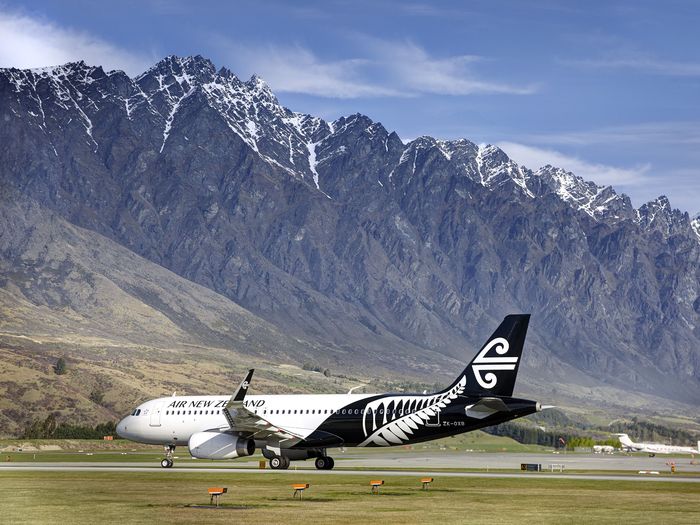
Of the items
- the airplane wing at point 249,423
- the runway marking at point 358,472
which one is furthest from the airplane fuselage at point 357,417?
the runway marking at point 358,472

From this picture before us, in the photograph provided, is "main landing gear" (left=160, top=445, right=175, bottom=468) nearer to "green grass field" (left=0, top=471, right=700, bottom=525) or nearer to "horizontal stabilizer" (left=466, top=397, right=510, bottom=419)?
"green grass field" (left=0, top=471, right=700, bottom=525)

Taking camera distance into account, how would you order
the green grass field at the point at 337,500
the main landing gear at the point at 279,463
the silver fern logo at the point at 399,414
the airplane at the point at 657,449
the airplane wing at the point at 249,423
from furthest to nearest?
the airplane at the point at 657,449 → the main landing gear at the point at 279,463 → the airplane wing at the point at 249,423 → the silver fern logo at the point at 399,414 → the green grass field at the point at 337,500

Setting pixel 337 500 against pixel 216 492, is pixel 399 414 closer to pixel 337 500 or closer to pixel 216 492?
pixel 337 500

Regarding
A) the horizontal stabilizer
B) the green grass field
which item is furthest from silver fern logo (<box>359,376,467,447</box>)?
the green grass field

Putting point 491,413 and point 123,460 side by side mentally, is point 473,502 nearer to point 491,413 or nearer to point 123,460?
point 491,413

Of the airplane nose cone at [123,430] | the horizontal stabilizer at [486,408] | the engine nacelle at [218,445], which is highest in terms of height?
the horizontal stabilizer at [486,408]

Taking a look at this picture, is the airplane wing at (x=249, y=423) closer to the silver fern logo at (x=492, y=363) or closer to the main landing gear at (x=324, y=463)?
the main landing gear at (x=324, y=463)

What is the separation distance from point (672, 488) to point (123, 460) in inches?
2199

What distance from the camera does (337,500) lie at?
53281 mm

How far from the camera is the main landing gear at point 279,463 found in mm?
77619

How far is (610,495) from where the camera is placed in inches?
2279

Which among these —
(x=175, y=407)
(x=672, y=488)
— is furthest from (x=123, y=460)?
(x=672, y=488)

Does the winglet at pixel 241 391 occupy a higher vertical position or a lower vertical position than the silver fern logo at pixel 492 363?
lower

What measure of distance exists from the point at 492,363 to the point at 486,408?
10.5 feet
